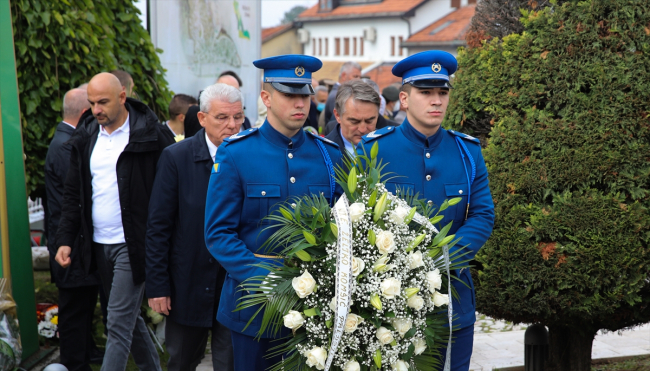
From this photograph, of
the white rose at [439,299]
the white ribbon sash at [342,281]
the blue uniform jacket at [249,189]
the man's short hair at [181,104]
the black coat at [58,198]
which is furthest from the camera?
the man's short hair at [181,104]

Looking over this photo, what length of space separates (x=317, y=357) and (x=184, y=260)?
1586 millimetres

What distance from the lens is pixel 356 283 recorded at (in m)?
2.71

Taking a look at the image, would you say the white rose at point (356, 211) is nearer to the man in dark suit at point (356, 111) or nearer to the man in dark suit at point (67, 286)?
the man in dark suit at point (356, 111)

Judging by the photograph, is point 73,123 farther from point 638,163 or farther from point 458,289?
point 638,163

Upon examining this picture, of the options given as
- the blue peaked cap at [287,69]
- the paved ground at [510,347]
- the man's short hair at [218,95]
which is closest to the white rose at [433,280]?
the blue peaked cap at [287,69]

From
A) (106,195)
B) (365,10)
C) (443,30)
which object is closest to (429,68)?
(106,195)

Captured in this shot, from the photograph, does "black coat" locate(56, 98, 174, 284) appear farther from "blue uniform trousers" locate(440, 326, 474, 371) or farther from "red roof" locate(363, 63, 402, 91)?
"red roof" locate(363, 63, 402, 91)

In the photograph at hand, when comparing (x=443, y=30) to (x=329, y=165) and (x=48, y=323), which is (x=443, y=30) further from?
(x=329, y=165)

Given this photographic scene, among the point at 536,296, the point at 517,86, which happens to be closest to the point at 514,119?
the point at 517,86

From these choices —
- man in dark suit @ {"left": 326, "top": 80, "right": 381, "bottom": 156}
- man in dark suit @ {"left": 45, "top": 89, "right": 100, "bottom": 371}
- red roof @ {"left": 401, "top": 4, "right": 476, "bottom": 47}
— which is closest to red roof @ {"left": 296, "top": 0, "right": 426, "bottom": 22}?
red roof @ {"left": 401, "top": 4, "right": 476, "bottom": 47}

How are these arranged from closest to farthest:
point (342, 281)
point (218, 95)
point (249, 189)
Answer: point (342, 281) < point (249, 189) < point (218, 95)

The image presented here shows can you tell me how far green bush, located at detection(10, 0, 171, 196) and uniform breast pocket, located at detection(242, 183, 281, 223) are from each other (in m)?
3.58

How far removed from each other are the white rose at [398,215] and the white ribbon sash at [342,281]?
0.62ft

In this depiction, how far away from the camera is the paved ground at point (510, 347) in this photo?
5.57 metres
